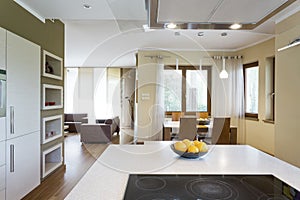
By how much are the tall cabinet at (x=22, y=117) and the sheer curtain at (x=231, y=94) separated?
451cm

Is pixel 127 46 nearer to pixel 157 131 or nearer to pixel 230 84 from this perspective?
pixel 157 131

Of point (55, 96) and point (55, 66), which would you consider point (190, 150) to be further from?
point (55, 66)

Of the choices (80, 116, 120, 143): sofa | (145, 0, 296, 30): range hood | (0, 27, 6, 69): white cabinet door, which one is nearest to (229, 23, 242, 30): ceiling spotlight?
(145, 0, 296, 30): range hood

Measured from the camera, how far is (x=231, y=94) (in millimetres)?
6176

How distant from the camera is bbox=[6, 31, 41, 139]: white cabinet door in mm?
2580

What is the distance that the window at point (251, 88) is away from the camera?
586 cm

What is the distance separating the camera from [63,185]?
344 cm

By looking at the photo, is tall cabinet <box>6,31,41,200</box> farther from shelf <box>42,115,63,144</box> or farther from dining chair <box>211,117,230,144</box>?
dining chair <box>211,117,230,144</box>

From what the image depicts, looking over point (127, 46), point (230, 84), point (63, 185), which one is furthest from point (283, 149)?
point (127, 46)

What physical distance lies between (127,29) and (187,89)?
259 cm

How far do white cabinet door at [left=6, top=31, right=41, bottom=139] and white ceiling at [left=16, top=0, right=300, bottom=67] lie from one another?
60 cm

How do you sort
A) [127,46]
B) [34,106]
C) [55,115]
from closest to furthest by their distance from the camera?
[34,106] < [55,115] < [127,46]

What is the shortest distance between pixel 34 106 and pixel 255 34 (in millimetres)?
4385

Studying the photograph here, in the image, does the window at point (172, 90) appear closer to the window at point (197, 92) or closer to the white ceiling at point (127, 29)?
the window at point (197, 92)
